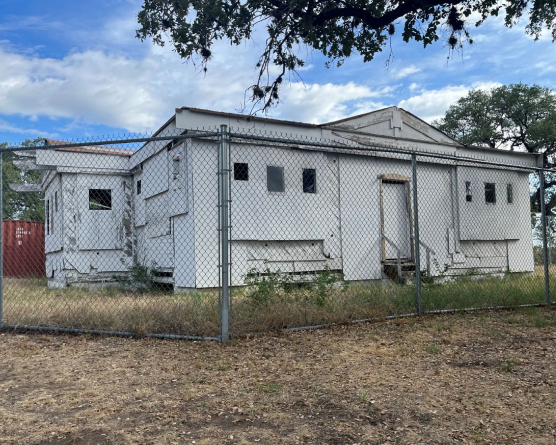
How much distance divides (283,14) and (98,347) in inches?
242

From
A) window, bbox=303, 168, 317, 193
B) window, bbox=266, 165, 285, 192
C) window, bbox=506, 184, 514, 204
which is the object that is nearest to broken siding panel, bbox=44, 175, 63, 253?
window, bbox=266, 165, 285, 192

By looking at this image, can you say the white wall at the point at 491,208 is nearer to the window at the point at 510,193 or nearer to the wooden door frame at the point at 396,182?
the window at the point at 510,193

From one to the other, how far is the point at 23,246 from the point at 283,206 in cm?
1210

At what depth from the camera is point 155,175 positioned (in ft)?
37.8

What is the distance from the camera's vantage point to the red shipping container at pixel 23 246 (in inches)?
666

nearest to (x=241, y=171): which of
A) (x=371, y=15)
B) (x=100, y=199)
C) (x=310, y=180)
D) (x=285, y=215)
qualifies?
(x=285, y=215)

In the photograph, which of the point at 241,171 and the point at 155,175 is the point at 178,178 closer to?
the point at 155,175

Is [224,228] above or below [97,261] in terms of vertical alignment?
above

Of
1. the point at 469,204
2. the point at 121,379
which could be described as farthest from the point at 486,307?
the point at 469,204

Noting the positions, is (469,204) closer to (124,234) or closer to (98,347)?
(124,234)

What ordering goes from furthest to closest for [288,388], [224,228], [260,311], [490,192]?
[490,192], [260,311], [224,228], [288,388]

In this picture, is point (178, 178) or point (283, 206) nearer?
point (178, 178)

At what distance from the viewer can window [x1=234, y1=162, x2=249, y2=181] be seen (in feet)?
34.0

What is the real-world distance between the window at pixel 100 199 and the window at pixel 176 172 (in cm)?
338
